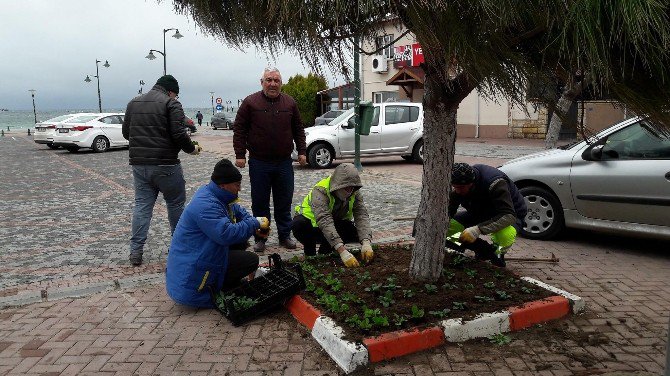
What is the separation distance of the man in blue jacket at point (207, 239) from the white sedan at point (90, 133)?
731 inches

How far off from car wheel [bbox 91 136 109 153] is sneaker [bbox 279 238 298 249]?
56.8 feet

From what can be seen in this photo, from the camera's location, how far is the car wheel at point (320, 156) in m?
13.4

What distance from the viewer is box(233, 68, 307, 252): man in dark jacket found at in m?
5.45

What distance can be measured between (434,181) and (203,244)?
1734 millimetres

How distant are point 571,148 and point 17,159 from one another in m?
18.3

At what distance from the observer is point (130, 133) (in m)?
5.12

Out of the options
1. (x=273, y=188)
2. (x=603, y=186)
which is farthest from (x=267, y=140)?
(x=603, y=186)

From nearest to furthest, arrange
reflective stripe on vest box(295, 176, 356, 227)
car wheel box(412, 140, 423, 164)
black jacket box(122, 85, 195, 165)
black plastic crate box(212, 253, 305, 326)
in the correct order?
black plastic crate box(212, 253, 305, 326) → reflective stripe on vest box(295, 176, 356, 227) → black jacket box(122, 85, 195, 165) → car wheel box(412, 140, 423, 164)

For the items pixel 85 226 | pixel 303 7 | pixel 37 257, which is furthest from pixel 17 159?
Answer: pixel 303 7

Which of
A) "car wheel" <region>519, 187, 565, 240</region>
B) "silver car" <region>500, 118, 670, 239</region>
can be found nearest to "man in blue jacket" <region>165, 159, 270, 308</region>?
"silver car" <region>500, 118, 670, 239</region>

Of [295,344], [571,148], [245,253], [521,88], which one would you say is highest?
[521,88]

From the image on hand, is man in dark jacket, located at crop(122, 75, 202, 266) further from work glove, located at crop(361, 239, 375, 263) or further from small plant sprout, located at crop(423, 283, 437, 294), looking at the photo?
small plant sprout, located at crop(423, 283, 437, 294)

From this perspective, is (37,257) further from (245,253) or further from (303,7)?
(303,7)

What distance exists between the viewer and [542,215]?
237 inches
